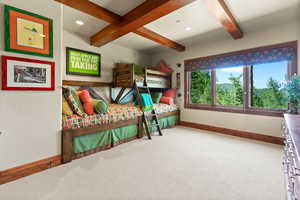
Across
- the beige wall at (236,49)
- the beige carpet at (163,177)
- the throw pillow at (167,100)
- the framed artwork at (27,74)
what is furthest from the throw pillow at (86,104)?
the beige wall at (236,49)

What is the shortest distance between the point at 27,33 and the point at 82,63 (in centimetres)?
182

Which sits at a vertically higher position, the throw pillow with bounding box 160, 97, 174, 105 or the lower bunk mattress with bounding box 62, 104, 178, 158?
the throw pillow with bounding box 160, 97, 174, 105

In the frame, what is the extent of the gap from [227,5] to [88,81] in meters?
3.37

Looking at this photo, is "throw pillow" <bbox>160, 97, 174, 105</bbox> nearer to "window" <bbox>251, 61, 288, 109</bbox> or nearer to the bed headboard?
the bed headboard

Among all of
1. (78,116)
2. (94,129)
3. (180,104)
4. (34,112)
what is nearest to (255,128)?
(180,104)

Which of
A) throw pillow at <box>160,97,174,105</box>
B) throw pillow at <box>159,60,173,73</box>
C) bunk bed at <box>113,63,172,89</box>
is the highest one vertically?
throw pillow at <box>159,60,173,73</box>

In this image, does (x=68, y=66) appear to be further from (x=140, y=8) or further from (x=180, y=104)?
(x=180, y=104)

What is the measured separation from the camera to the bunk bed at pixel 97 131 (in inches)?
84.2

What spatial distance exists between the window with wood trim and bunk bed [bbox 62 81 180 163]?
195 cm

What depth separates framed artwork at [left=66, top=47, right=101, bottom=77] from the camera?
337 centimetres

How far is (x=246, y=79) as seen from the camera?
3391 millimetres

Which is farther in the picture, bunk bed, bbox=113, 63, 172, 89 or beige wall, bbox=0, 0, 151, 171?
bunk bed, bbox=113, 63, 172, 89

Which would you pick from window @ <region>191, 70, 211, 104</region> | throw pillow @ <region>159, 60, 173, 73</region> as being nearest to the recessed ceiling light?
throw pillow @ <region>159, 60, 173, 73</region>

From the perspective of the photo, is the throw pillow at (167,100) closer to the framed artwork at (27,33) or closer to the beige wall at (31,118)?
the beige wall at (31,118)
